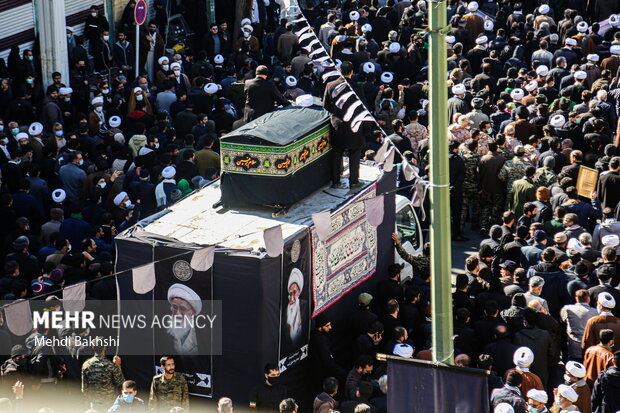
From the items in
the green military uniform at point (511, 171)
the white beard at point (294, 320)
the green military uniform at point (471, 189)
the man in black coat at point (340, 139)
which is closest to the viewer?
the white beard at point (294, 320)

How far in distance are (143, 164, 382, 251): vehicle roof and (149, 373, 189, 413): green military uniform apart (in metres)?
1.46

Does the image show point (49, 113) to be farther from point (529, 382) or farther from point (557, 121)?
point (529, 382)

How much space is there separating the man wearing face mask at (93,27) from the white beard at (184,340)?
1097cm

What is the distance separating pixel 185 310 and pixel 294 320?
1204 mm

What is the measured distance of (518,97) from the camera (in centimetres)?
1933

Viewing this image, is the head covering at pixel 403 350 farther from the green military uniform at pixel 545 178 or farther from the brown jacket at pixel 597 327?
the green military uniform at pixel 545 178

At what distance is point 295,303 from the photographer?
40.3ft

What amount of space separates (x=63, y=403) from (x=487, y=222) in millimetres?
7932

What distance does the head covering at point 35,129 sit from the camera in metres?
17.4

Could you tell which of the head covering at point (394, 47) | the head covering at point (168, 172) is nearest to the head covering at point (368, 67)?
the head covering at point (394, 47)

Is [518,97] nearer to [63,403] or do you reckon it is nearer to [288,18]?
[288,18]

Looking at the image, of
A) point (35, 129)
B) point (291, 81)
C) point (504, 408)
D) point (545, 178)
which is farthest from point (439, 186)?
point (291, 81)

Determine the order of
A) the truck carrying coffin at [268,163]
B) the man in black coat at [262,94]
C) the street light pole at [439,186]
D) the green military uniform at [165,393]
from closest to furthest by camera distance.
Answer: the street light pole at [439,186] < the green military uniform at [165,393] < the truck carrying coffin at [268,163] < the man in black coat at [262,94]

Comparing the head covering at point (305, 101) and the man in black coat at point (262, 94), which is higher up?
the head covering at point (305, 101)
